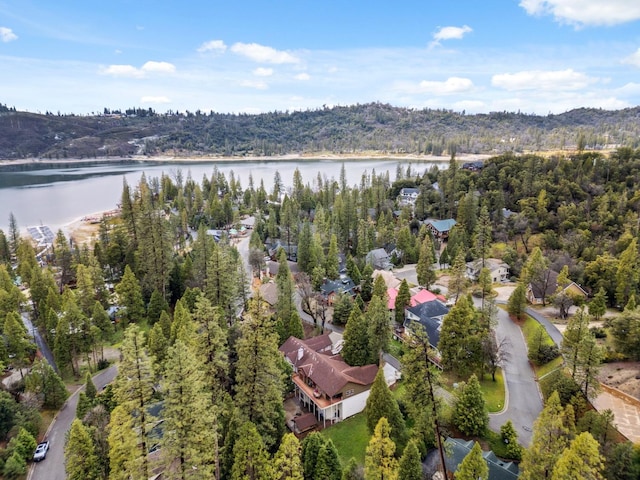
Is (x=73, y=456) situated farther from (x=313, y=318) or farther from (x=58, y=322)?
(x=313, y=318)

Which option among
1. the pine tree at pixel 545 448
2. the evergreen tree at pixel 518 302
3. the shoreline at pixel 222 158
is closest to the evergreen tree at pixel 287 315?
the pine tree at pixel 545 448

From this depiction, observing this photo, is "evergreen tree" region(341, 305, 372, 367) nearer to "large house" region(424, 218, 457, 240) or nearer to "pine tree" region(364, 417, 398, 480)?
"pine tree" region(364, 417, 398, 480)

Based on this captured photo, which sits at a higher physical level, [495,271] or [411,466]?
[411,466]

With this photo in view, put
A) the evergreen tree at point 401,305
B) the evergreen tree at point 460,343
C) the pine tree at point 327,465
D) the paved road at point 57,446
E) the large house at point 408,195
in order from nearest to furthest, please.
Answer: the pine tree at point 327,465, the paved road at point 57,446, the evergreen tree at point 460,343, the evergreen tree at point 401,305, the large house at point 408,195

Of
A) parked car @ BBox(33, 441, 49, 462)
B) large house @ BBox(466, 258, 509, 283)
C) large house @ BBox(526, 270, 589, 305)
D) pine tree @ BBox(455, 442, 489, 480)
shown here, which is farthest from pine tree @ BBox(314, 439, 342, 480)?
large house @ BBox(466, 258, 509, 283)

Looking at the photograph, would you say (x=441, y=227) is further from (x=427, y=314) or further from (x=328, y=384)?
(x=328, y=384)

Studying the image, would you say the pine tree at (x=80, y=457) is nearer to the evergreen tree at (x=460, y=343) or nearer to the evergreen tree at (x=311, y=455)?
the evergreen tree at (x=311, y=455)

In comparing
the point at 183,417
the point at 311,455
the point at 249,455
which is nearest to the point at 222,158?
the point at 311,455
